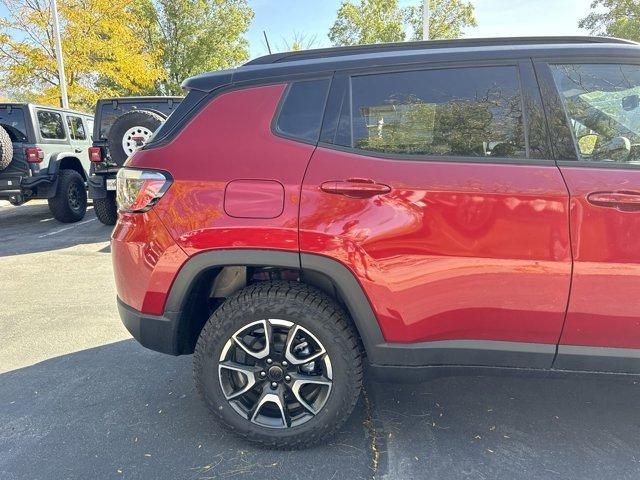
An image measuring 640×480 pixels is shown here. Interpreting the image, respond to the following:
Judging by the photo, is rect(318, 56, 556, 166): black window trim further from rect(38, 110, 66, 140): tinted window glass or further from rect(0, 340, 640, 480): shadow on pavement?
rect(38, 110, 66, 140): tinted window glass

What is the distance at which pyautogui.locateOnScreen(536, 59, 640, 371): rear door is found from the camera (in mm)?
1819

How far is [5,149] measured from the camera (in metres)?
6.79

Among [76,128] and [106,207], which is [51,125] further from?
[106,207]

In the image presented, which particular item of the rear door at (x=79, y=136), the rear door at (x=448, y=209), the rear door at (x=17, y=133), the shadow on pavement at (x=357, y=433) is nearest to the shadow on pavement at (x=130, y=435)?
the shadow on pavement at (x=357, y=433)

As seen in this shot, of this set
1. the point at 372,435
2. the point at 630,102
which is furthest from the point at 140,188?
the point at 630,102

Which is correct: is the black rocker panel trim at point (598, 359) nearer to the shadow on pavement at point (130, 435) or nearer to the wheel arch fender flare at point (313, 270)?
the wheel arch fender flare at point (313, 270)

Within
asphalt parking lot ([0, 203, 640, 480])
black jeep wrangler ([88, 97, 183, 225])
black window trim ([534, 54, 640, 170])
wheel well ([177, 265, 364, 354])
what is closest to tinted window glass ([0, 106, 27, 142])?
black jeep wrangler ([88, 97, 183, 225])

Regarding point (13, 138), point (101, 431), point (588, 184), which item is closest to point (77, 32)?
point (13, 138)

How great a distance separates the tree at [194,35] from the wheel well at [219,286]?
1925 cm

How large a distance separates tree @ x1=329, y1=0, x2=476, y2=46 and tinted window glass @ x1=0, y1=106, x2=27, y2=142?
17.6m

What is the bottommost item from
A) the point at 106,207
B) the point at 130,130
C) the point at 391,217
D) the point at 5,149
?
the point at 106,207

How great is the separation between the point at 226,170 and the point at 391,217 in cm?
80

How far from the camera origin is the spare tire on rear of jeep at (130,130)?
242 inches

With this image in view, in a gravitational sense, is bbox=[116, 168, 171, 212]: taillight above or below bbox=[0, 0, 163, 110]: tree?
below
